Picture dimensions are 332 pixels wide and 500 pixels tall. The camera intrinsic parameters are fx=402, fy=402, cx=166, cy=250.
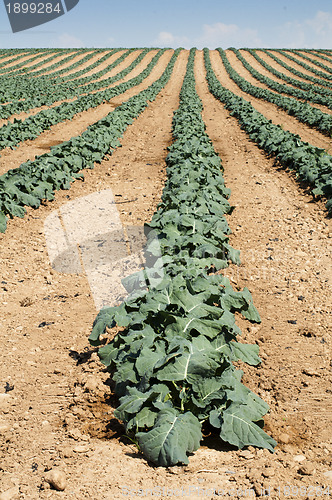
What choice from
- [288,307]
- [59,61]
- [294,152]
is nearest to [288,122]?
[294,152]

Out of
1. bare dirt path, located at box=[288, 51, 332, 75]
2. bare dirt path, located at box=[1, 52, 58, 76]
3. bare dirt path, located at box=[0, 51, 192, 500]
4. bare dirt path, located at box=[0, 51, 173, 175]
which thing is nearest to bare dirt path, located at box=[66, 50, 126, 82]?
bare dirt path, located at box=[1, 52, 58, 76]

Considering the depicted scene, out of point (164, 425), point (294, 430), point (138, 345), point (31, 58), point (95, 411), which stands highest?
point (31, 58)

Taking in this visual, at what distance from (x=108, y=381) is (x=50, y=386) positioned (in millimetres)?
587

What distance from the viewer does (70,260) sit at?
271 inches

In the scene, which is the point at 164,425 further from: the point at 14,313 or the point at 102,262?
the point at 102,262

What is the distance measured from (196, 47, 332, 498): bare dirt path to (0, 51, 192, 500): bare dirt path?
42.8 inches

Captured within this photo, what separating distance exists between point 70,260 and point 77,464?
4384 millimetres

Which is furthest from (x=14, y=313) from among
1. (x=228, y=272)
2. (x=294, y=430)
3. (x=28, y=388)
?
(x=294, y=430)

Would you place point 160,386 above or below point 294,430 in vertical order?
above

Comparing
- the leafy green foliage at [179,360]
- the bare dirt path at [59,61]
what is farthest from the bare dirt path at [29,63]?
the leafy green foliage at [179,360]

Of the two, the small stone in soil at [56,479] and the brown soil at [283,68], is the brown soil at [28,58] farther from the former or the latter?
the small stone in soil at [56,479]

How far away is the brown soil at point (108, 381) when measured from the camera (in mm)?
2701

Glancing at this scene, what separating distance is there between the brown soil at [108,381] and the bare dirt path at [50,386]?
0.04 feet

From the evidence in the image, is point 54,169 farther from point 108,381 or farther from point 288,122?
point 288,122
